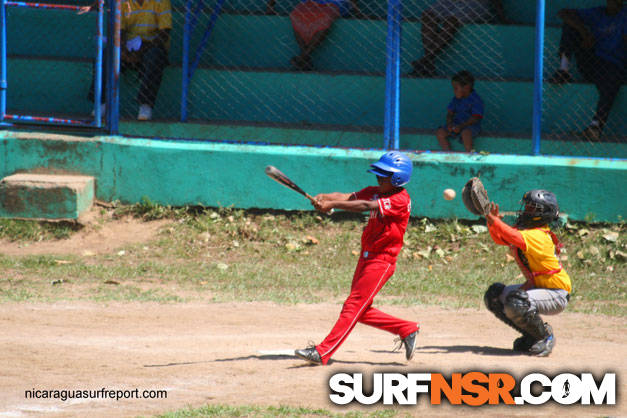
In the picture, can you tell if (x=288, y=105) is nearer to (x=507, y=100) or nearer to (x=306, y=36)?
(x=306, y=36)

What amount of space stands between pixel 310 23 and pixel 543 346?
6761mm

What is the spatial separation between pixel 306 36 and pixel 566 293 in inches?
254

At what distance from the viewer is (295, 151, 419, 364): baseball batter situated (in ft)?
18.5

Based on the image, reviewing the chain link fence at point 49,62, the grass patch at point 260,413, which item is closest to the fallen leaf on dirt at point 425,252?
the grass patch at point 260,413

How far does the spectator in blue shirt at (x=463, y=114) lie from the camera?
1005 centimetres

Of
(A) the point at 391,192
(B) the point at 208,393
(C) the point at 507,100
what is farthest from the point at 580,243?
(B) the point at 208,393

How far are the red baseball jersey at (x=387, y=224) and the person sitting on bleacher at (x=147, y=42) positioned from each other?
584 cm

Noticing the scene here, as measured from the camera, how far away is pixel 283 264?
9.01 meters

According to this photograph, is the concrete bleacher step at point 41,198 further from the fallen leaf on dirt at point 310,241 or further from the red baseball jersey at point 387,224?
the red baseball jersey at point 387,224

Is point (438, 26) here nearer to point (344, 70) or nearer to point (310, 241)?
point (344, 70)

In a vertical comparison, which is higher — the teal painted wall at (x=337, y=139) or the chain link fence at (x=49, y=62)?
the chain link fence at (x=49, y=62)

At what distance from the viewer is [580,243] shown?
9.22m

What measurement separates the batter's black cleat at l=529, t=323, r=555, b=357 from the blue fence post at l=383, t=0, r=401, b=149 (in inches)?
163

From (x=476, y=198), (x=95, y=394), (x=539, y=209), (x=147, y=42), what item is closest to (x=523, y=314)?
(x=539, y=209)
